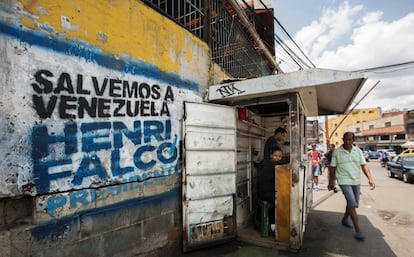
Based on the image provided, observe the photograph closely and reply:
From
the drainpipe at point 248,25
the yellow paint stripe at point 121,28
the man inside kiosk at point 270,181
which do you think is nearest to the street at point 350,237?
the man inside kiosk at point 270,181

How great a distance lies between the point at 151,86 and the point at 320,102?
151 inches

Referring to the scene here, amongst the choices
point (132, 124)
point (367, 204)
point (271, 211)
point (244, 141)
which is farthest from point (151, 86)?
point (367, 204)

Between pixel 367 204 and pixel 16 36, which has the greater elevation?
pixel 16 36

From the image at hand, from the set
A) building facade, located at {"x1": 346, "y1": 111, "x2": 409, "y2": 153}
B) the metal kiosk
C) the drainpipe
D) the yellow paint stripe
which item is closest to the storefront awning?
the metal kiosk

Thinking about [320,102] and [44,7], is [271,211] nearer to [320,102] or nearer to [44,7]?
[320,102]

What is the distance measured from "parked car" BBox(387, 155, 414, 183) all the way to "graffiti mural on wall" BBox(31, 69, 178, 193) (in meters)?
14.2

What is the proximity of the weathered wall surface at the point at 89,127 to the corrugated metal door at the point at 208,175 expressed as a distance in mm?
188

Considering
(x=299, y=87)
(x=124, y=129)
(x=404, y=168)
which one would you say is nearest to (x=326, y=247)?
(x=299, y=87)

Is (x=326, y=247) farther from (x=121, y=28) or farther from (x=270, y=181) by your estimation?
(x=121, y=28)

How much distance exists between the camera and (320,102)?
5.58m

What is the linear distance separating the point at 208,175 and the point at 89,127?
2147mm

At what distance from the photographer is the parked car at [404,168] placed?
42.2ft

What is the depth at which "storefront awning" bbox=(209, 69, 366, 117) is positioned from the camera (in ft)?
12.1

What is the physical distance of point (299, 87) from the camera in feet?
12.9
